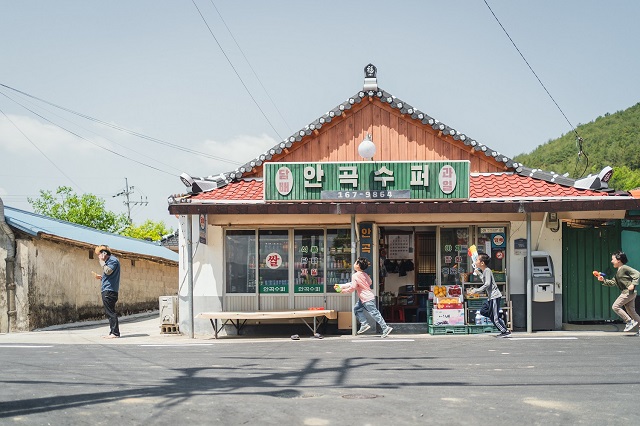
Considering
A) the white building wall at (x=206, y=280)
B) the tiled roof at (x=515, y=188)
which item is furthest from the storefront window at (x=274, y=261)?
the tiled roof at (x=515, y=188)

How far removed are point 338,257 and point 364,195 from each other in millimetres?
2062

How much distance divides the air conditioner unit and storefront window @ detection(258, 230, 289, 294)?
6.51ft

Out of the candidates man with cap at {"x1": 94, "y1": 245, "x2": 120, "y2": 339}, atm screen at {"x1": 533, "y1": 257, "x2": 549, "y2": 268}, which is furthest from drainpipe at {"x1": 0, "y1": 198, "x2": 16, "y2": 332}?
atm screen at {"x1": 533, "y1": 257, "x2": 549, "y2": 268}

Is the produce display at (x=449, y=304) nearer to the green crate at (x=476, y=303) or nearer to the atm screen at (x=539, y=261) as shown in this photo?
the green crate at (x=476, y=303)

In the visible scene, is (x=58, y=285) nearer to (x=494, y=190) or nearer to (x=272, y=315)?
(x=272, y=315)

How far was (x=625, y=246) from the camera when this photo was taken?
17.4 metres

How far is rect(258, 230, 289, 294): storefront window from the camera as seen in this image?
55.5 feet

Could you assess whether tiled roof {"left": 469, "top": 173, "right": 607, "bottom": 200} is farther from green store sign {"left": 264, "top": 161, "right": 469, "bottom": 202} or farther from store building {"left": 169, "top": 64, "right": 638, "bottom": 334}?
green store sign {"left": 264, "top": 161, "right": 469, "bottom": 202}

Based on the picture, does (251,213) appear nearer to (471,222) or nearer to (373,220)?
(373,220)

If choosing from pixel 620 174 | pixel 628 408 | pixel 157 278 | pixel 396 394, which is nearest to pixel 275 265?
pixel 396 394

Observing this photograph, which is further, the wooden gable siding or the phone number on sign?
the wooden gable siding

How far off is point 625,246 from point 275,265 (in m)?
8.07

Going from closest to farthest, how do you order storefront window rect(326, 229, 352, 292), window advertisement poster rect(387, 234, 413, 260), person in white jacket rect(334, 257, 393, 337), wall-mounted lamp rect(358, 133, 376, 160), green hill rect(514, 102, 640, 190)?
person in white jacket rect(334, 257, 393, 337) < wall-mounted lamp rect(358, 133, 376, 160) < storefront window rect(326, 229, 352, 292) < window advertisement poster rect(387, 234, 413, 260) < green hill rect(514, 102, 640, 190)

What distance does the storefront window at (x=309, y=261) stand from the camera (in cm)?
1689
